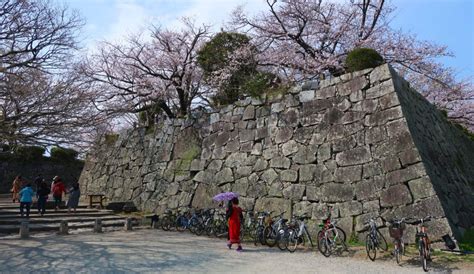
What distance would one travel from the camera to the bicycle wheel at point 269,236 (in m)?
9.77

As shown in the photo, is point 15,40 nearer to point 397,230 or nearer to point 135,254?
point 135,254

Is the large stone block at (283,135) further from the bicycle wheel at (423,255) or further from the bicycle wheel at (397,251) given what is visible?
the bicycle wheel at (423,255)

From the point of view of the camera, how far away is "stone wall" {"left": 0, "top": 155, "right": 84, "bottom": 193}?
25859 mm

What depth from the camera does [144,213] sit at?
1523 cm

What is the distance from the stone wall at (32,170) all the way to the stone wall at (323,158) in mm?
14184

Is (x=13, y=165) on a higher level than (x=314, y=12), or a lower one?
lower

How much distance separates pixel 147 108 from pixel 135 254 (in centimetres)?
1094

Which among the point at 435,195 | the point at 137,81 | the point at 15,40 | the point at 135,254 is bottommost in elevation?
the point at 135,254

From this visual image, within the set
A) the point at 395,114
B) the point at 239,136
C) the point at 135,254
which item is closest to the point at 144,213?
the point at 239,136

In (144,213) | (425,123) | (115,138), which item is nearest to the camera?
(425,123)

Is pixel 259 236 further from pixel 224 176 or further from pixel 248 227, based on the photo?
pixel 224 176

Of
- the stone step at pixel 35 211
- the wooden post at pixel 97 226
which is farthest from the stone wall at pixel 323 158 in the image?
the wooden post at pixel 97 226

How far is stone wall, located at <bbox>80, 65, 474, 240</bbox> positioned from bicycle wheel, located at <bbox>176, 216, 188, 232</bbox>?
869 mm

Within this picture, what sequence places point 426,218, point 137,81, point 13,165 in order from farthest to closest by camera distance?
1. point 13,165
2. point 137,81
3. point 426,218
